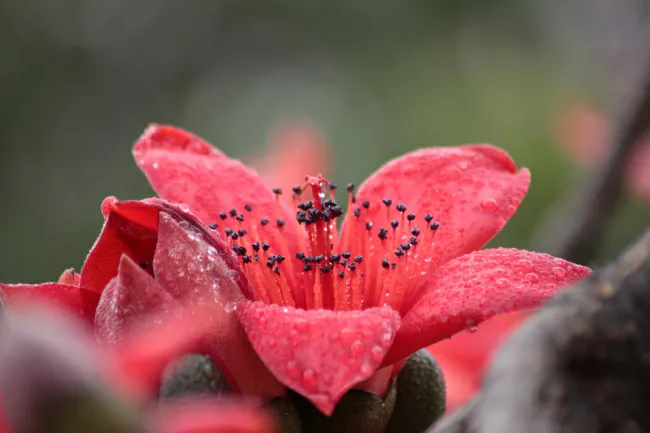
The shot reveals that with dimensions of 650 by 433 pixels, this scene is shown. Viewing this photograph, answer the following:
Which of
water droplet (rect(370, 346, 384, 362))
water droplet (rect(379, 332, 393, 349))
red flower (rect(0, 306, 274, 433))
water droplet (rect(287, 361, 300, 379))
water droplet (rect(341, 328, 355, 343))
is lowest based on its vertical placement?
water droplet (rect(287, 361, 300, 379))

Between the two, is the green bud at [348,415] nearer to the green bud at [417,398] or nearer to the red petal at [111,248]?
the green bud at [417,398]

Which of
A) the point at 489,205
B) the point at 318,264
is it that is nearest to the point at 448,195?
the point at 489,205

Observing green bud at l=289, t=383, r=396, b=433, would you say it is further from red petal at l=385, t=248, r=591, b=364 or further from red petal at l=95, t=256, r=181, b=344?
red petal at l=95, t=256, r=181, b=344

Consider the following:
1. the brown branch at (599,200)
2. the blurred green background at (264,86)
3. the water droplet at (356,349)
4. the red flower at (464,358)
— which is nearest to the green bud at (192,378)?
the water droplet at (356,349)

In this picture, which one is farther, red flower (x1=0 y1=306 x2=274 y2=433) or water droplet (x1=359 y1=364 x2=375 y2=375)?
water droplet (x1=359 y1=364 x2=375 y2=375)

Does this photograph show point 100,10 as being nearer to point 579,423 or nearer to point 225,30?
point 225,30

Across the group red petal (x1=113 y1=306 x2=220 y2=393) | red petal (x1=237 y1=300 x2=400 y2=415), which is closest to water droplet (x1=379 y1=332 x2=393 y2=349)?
red petal (x1=237 y1=300 x2=400 y2=415)

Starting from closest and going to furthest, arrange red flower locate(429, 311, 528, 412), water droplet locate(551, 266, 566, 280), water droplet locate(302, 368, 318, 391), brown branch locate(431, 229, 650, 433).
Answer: brown branch locate(431, 229, 650, 433) → water droplet locate(302, 368, 318, 391) → water droplet locate(551, 266, 566, 280) → red flower locate(429, 311, 528, 412)
